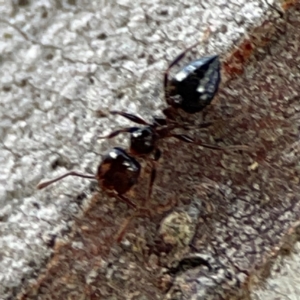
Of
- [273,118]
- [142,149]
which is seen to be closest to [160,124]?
[142,149]

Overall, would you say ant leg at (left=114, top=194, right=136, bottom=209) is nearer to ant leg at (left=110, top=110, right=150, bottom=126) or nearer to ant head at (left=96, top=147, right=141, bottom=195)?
ant head at (left=96, top=147, right=141, bottom=195)

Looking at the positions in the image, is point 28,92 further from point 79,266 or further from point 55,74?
point 79,266

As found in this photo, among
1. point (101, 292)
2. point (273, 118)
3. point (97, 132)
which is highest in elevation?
point (273, 118)

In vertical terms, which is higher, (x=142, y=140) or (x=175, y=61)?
(x=175, y=61)

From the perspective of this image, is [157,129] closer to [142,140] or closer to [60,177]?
[142,140]

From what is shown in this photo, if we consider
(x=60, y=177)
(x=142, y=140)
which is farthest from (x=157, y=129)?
(x=60, y=177)
